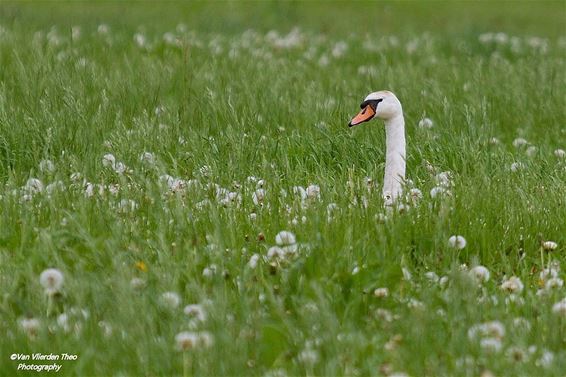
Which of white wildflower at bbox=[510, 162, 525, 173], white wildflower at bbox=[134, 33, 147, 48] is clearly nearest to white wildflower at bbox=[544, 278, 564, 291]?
white wildflower at bbox=[510, 162, 525, 173]

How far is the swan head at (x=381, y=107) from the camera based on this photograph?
678 cm

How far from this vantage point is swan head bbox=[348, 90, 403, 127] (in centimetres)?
678

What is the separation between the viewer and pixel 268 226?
5750mm

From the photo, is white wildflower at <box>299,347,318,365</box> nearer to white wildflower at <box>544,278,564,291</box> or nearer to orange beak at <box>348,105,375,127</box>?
white wildflower at <box>544,278,564,291</box>

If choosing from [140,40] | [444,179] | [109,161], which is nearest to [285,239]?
[444,179]

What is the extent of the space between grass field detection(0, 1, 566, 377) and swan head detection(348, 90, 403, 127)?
1.37 feet

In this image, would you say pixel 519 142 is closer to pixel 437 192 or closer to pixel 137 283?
pixel 437 192

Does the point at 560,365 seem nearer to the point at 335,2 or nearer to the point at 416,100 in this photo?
the point at 416,100

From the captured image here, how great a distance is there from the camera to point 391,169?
662 centimetres

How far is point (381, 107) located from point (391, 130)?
0.51 ft

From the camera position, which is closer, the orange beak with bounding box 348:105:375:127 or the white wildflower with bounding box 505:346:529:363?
the white wildflower with bounding box 505:346:529:363

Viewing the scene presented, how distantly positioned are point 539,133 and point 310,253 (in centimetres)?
476

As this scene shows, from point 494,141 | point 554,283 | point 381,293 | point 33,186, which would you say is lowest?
point 494,141

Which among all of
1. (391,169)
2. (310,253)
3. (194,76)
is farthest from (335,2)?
(310,253)
